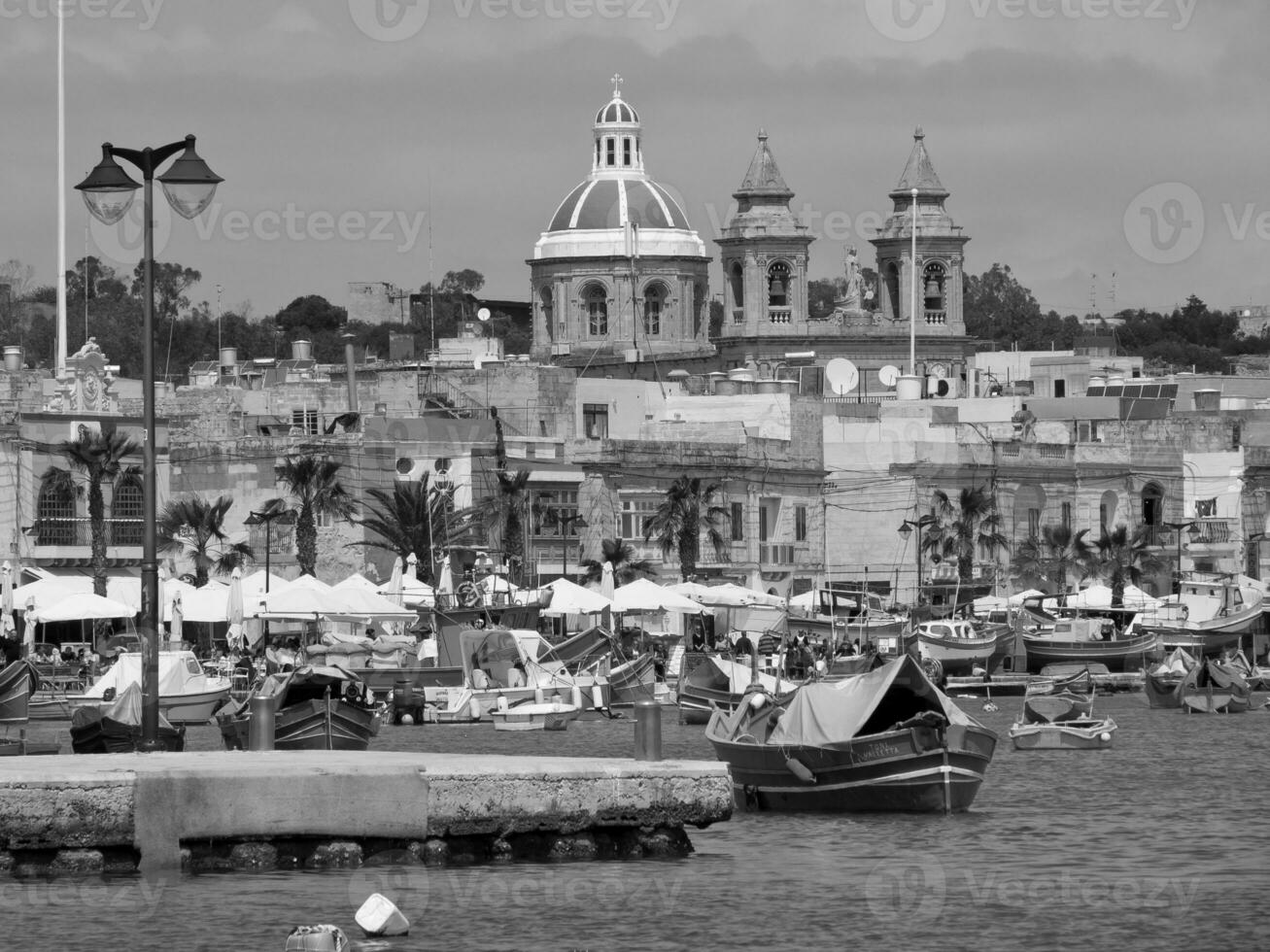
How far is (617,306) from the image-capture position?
123 metres

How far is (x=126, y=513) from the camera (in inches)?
2657

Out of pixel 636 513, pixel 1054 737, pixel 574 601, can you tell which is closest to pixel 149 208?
pixel 1054 737

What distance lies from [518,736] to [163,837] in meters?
23.5

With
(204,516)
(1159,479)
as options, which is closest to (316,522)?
(204,516)

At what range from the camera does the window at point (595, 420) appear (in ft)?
274

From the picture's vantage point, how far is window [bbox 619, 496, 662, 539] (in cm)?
7594

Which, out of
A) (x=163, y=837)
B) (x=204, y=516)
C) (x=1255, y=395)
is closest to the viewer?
(x=163, y=837)

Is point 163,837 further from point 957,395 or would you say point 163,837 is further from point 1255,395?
point 1255,395

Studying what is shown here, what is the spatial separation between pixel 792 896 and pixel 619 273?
99205 millimetres

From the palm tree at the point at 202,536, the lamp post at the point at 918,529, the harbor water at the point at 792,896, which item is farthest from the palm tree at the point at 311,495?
the harbor water at the point at 792,896

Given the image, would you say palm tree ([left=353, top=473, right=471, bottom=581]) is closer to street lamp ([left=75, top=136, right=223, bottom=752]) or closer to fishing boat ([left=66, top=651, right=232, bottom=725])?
fishing boat ([left=66, top=651, right=232, bottom=725])

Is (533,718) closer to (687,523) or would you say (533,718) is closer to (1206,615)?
(687,523)

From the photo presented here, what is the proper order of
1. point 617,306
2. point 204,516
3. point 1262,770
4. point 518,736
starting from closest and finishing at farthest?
point 1262,770
point 518,736
point 204,516
point 617,306

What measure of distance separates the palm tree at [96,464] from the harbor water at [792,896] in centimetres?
3460
